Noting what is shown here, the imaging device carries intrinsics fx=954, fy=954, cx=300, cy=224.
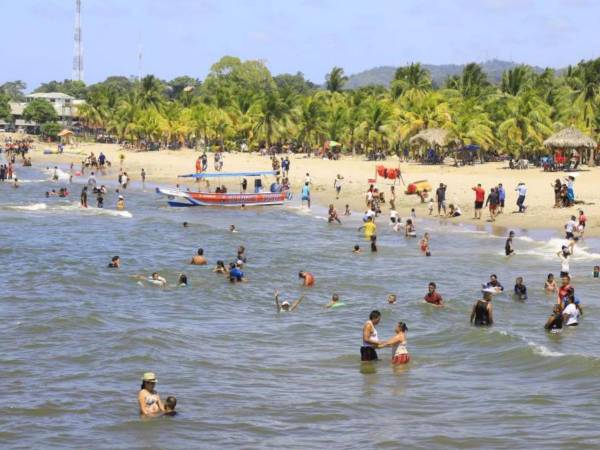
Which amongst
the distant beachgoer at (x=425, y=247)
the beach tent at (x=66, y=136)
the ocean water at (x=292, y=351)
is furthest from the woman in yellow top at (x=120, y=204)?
the beach tent at (x=66, y=136)

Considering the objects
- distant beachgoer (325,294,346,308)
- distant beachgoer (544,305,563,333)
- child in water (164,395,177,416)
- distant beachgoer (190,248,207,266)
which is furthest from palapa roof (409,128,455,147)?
child in water (164,395,177,416)

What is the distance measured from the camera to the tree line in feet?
180

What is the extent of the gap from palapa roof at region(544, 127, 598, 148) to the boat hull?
559 inches

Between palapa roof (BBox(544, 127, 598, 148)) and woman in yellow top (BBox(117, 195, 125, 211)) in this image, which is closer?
woman in yellow top (BBox(117, 195, 125, 211))

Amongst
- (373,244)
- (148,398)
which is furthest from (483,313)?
(373,244)

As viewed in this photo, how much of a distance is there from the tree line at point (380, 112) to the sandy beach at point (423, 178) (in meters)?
2.16

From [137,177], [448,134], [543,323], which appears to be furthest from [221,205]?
[543,323]

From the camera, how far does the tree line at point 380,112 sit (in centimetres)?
5500

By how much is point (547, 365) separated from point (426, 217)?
23.0m

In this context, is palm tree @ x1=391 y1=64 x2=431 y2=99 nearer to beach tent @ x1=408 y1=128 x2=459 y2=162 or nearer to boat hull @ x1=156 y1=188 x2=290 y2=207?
beach tent @ x1=408 y1=128 x2=459 y2=162

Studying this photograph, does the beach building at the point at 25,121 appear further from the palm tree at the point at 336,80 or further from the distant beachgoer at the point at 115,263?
the distant beachgoer at the point at 115,263

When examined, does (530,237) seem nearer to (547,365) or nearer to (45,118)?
(547,365)

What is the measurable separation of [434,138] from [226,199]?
15.0 m

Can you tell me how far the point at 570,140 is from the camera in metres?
48.8
